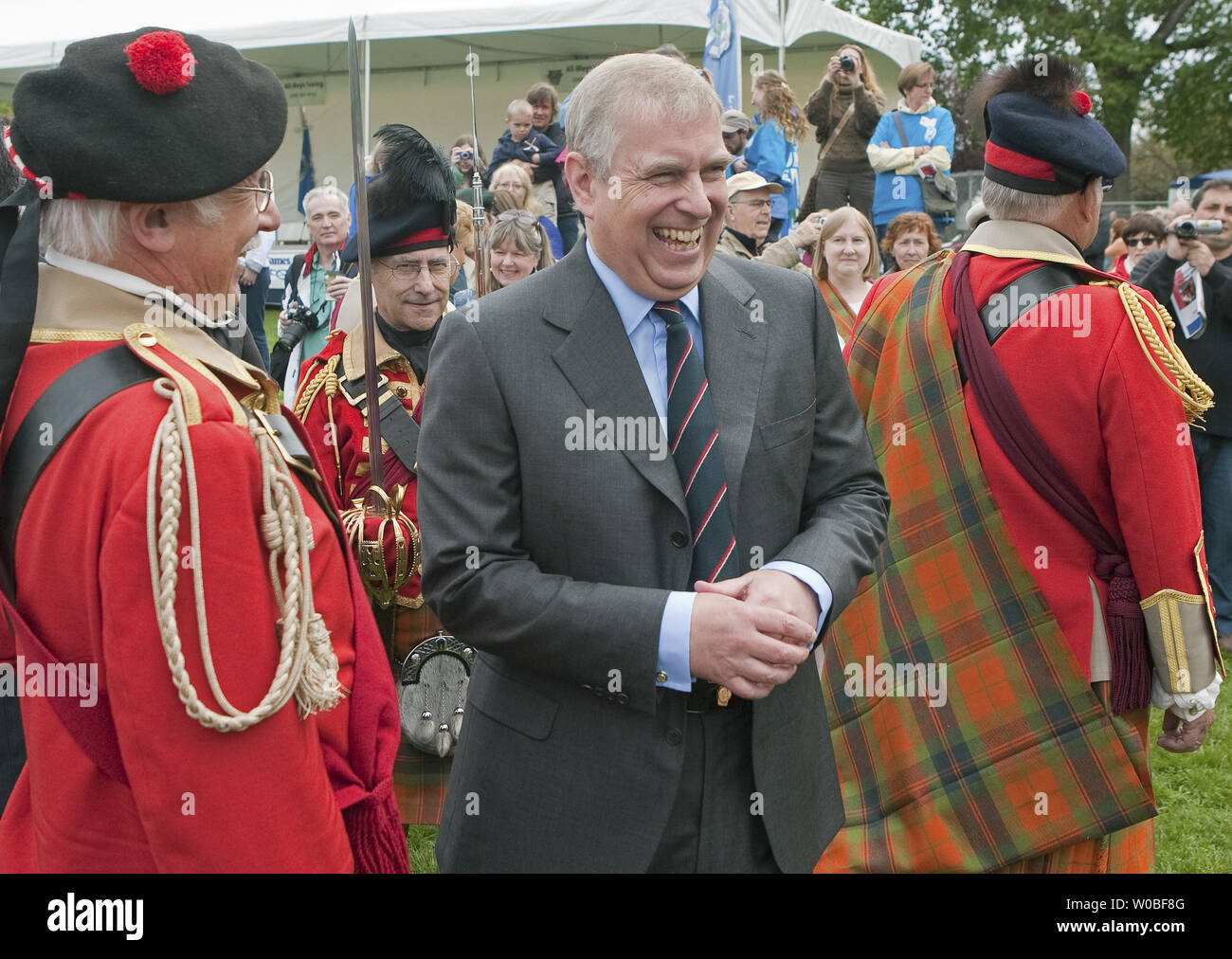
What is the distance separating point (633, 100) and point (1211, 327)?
Result: 513 centimetres

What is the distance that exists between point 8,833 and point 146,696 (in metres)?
0.54

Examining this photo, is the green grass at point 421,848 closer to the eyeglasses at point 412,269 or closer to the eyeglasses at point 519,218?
the eyeglasses at point 412,269

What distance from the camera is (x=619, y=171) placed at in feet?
6.81

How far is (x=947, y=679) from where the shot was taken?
11.3 ft

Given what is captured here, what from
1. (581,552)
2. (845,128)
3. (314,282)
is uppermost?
(845,128)

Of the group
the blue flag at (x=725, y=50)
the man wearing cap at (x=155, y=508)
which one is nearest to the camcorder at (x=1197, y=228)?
the blue flag at (x=725, y=50)

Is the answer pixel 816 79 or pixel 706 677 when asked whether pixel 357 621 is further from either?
pixel 816 79

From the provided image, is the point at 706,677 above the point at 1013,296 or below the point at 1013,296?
below

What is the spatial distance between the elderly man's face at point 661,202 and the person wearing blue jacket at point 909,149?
6794 mm

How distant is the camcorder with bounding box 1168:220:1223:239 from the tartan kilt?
4.23m

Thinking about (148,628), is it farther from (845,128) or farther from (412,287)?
(845,128)

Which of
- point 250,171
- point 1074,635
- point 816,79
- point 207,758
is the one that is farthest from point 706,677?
point 816,79

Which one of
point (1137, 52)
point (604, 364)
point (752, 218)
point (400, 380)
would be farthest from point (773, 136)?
point (1137, 52)

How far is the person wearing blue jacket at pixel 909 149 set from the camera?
850cm
